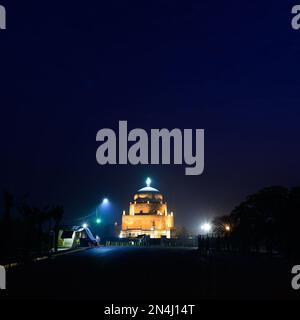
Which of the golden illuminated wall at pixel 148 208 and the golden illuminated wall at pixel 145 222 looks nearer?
the golden illuminated wall at pixel 145 222

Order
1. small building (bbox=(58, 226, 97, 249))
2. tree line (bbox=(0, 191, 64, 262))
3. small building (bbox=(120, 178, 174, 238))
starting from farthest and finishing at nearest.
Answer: small building (bbox=(120, 178, 174, 238)) < small building (bbox=(58, 226, 97, 249)) < tree line (bbox=(0, 191, 64, 262))

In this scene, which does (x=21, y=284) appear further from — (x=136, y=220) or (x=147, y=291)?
(x=136, y=220)

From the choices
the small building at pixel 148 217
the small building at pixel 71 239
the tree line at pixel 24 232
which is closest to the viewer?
Answer: the tree line at pixel 24 232

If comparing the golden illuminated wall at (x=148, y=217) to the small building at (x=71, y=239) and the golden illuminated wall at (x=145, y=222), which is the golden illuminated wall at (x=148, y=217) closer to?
the golden illuminated wall at (x=145, y=222)

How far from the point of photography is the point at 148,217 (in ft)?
480

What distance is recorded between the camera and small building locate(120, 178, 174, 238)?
477ft

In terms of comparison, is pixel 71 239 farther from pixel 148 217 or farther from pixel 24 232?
pixel 148 217

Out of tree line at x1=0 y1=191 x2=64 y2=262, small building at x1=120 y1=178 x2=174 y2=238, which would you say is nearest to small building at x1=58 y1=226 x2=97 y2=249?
tree line at x1=0 y1=191 x2=64 y2=262

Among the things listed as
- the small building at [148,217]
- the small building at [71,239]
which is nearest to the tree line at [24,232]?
the small building at [71,239]

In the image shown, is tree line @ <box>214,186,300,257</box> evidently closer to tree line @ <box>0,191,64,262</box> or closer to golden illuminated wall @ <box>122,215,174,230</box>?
tree line @ <box>0,191,64,262</box>

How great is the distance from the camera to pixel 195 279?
65.4ft

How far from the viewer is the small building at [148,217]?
145500 millimetres

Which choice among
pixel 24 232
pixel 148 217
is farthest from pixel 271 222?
pixel 148 217
